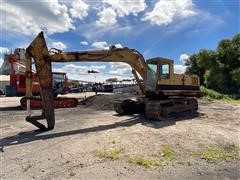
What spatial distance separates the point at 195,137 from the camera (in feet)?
26.4

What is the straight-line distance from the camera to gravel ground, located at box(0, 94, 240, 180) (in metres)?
5.36

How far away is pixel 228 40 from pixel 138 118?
2195 centimetres

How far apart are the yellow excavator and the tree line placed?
1548 cm

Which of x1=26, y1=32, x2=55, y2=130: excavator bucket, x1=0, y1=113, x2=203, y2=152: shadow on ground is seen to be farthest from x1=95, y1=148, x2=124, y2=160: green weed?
x1=26, y1=32, x2=55, y2=130: excavator bucket

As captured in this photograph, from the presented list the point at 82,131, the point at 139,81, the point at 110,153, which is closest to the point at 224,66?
the point at 139,81

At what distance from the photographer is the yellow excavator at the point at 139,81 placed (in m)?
8.96

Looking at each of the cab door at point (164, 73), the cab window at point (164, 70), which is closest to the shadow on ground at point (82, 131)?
the cab door at point (164, 73)

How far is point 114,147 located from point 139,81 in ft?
20.9

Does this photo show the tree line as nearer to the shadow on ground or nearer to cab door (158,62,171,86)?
cab door (158,62,171,86)

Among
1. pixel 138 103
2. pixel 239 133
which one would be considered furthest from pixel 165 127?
pixel 138 103

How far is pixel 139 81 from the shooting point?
12938 mm

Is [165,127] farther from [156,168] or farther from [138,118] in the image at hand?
[156,168]

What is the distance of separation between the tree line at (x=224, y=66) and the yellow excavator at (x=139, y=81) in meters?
15.5

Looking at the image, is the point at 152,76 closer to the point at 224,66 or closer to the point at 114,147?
the point at 114,147
